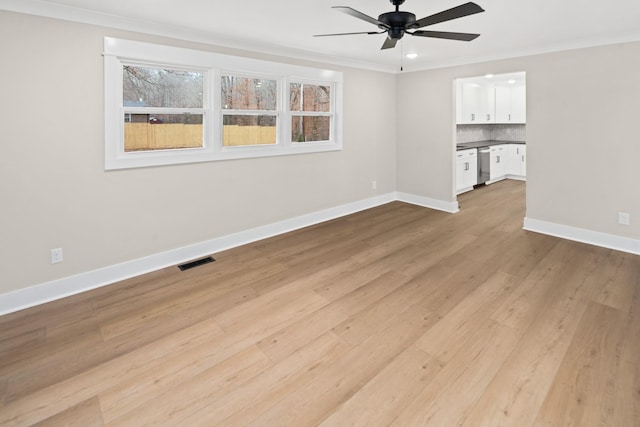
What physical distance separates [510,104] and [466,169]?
2482 mm

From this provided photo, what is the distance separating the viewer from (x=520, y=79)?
744cm

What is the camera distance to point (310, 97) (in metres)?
5.20

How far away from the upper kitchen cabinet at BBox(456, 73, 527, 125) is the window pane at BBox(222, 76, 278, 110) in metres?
4.80

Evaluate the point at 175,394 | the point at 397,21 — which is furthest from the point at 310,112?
the point at 175,394

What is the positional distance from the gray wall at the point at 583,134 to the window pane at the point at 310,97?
2.08 meters

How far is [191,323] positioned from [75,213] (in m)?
1.59

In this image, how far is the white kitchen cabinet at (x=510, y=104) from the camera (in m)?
8.24

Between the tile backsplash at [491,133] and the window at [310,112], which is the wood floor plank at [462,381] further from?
the tile backsplash at [491,133]

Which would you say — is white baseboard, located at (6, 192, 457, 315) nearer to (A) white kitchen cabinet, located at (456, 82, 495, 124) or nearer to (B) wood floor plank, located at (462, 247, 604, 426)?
(A) white kitchen cabinet, located at (456, 82, 495, 124)

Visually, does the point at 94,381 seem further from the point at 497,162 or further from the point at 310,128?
the point at 497,162

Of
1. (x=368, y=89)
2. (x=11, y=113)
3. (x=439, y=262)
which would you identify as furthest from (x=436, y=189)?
(x=11, y=113)

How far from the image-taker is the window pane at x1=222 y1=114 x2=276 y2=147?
4.30 meters

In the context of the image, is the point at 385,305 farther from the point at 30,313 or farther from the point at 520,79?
the point at 520,79

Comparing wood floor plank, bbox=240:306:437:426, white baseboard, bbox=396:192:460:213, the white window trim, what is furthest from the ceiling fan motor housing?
white baseboard, bbox=396:192:460:213
